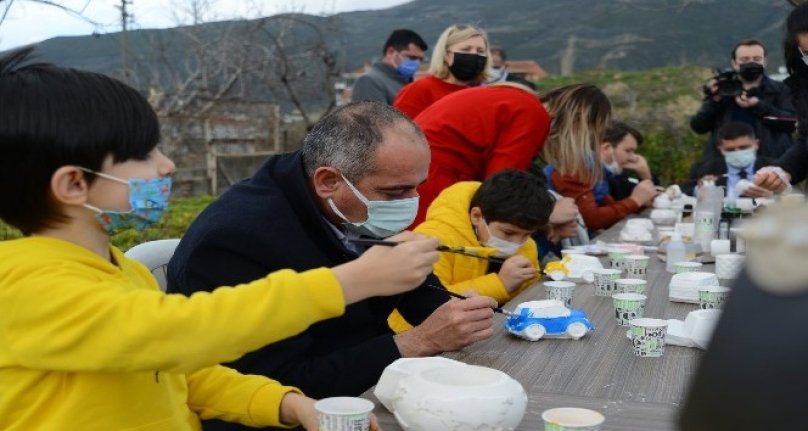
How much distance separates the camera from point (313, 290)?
129 cm

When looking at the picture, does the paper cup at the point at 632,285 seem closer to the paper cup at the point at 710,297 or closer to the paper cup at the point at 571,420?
the paper cup at the point at 710,297

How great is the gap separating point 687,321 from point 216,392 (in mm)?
1105

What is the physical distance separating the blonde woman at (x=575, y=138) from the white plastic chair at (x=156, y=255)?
96.4 inches

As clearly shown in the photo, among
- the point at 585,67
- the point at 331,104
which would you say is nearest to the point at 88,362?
the point at 331,104

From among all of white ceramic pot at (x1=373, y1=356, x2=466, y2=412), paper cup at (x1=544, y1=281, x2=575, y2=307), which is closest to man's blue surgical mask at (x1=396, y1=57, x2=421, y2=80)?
paper cup at (x1=544, y1=281, x2=575, y2=307)

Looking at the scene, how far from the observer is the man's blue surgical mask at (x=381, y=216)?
214 centimetres

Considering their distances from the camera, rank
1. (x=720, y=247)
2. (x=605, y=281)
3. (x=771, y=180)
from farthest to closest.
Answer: (x=771, y=180)
(x=720, y=247)
(x=605, y=281)

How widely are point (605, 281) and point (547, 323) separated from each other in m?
0.64

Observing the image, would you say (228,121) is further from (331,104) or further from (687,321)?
(687,321)

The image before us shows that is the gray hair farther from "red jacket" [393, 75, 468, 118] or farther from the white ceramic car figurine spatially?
"red jacket" [393, 75, 468, 118]

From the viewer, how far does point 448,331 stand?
6.64ft

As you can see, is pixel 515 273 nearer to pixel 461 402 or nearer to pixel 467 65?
pixel 461 402

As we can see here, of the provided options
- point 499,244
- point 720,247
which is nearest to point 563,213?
point 720,247

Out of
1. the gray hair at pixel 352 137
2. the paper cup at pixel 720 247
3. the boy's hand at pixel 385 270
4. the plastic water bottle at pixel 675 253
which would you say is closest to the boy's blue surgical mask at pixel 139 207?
the boy's hand at pixel 385 270
